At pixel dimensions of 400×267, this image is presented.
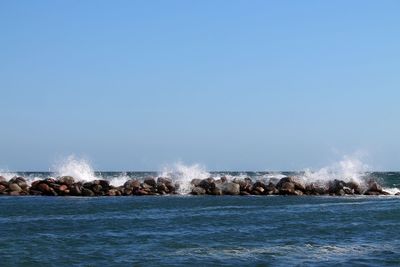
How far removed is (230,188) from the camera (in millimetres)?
53406

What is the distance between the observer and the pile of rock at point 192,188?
173 ft

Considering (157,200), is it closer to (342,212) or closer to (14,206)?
(14,206)

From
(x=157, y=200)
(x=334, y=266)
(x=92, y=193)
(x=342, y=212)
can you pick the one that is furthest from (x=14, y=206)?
(x=334, y=266)

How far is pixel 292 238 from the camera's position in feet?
81.6

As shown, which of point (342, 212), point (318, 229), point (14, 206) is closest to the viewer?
point (318, 229)

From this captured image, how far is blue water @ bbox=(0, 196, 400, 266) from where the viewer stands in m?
20.3

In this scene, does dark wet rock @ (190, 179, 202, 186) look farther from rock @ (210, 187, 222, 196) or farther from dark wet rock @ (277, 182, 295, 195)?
dark wet rock @ (277, 182, 295, 195)

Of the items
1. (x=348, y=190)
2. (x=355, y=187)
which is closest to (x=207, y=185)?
(x=348, y=190)

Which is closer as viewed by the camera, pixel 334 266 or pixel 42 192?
pixel 334 266

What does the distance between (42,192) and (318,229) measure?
29.6 m

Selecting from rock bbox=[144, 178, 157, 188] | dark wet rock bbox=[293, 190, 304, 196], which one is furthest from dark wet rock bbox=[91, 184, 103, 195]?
dark wet rock bbox=[293, 190, 304, 196]

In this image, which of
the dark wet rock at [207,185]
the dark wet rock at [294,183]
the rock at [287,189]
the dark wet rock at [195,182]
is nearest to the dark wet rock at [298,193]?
the rock at [287,189]

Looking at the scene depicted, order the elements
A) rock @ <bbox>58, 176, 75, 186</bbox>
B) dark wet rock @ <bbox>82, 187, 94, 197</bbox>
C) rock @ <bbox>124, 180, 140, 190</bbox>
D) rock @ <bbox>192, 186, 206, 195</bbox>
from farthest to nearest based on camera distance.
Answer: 1. rock @ <bbox>58, 176, 75, 186</bbox>
2. rock @ <bbox>124, 180, 140, 190</bbox>
3. rock @ <bbox>192, 186, 206, 195</bbox>
4. dark wet rock @ <bbox>82, 187, 94, 197</bbox>

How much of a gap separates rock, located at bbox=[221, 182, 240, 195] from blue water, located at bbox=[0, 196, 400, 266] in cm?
1149
